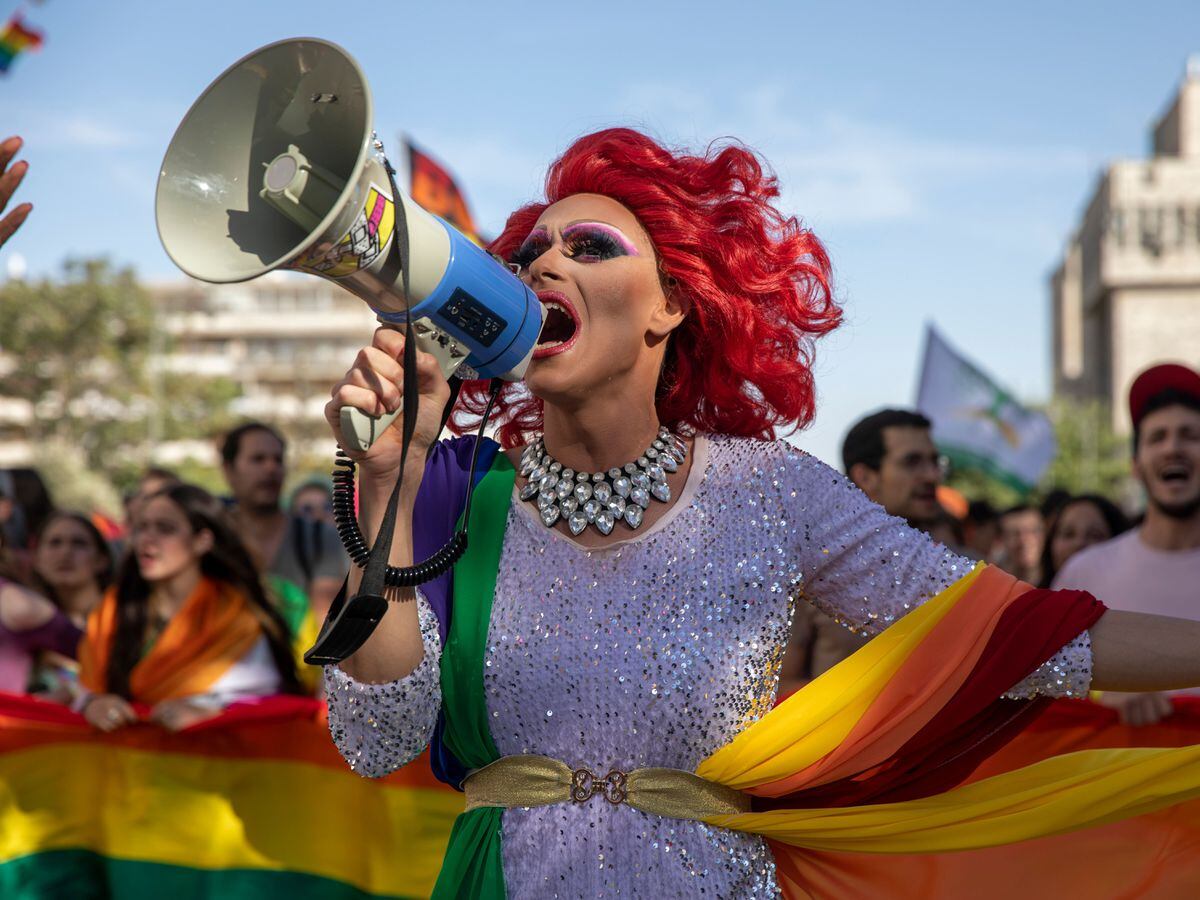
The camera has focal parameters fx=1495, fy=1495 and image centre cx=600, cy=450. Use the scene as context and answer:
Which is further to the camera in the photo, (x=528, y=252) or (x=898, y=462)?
(x=898, y=462)

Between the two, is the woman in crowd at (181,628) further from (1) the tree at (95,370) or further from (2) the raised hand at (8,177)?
(1) the tree at (95,370)

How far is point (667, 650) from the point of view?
2314 millimetres

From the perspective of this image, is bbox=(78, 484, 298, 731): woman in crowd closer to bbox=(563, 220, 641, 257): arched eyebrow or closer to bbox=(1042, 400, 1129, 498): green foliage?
bbox=(563, 220, 641, 257): arched eyebrow

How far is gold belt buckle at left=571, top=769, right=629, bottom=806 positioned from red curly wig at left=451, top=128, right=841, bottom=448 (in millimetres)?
696

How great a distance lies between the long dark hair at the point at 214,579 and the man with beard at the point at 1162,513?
282 cm

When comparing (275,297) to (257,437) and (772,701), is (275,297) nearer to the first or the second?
(257,437)

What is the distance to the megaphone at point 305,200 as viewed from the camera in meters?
1.95

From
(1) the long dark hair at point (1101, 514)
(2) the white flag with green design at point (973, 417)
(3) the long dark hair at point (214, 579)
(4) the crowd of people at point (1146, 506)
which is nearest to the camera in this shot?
(4) the crowd of people at point (1146, 506)

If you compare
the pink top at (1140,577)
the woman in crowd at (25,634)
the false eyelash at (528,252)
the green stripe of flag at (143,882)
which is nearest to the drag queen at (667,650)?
the false eyelash at (528,252)

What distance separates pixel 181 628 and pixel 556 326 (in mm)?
3459

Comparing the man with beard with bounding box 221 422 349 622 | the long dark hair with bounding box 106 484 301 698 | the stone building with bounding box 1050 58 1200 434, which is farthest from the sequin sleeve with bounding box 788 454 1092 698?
the stone building with bounding box 1050 58 1200 434

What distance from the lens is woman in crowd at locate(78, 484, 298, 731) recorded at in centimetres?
529

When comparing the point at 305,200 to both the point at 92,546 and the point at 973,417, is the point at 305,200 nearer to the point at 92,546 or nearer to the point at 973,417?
the point at 92,546

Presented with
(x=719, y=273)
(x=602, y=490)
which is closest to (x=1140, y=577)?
(x=719, y=273)
